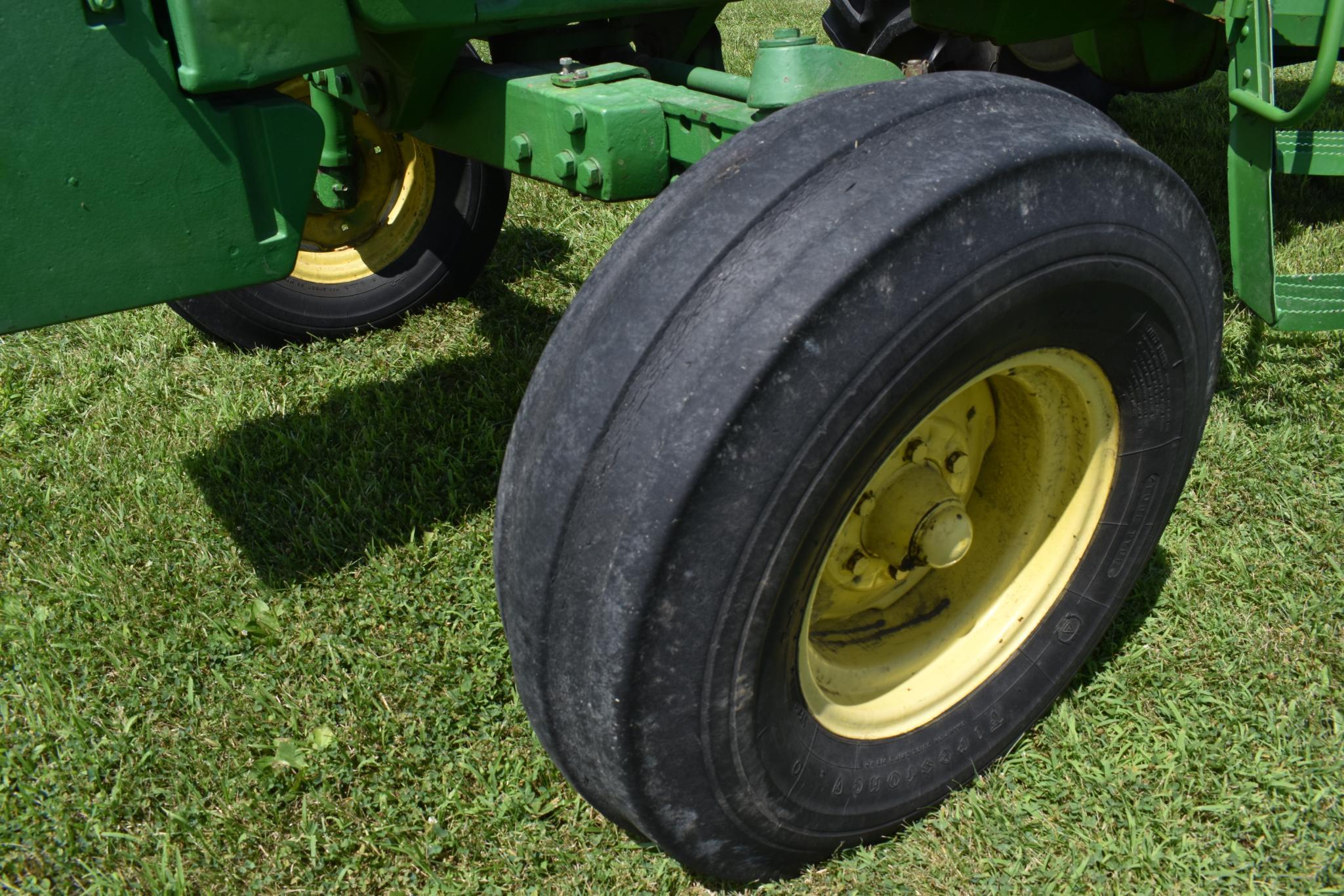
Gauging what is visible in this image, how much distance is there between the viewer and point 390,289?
324cm

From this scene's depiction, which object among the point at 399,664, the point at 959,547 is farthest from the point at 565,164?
the point at 399,664

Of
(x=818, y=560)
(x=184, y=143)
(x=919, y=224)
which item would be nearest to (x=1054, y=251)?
(x=919, y=224)

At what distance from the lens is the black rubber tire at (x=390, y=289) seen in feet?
10.1

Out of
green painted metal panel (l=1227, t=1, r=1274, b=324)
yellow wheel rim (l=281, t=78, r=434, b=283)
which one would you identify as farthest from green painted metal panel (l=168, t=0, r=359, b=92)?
green painted metal panel (l=1227, t=1, r=1274, b=324)

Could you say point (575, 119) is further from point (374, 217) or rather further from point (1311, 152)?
point (1311, 152)

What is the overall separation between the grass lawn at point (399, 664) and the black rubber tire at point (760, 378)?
1.62 feet

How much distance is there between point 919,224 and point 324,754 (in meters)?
1.45

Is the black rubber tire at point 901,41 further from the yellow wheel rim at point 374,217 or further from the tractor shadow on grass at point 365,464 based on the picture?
the tractor shadow on grass at point 365,464

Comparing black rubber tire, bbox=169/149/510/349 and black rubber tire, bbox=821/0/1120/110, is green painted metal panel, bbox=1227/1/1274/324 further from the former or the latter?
black rubber tire, bbox=169/149/510/349

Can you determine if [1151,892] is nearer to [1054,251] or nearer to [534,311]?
[1054,251]

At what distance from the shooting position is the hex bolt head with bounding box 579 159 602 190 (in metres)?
1.82

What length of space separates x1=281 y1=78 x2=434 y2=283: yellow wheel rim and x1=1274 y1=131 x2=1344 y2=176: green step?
241cm

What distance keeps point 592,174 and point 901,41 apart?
8.75ft

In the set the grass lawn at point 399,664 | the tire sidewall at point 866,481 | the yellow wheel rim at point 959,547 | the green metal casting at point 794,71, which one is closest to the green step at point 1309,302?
the grass lawn at point 399,664
